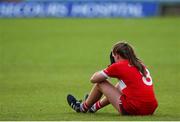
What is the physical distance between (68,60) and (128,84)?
1234cm

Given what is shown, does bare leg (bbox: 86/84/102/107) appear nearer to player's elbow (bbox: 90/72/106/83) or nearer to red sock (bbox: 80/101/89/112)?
red sock (bbox: 80/101/89/112)

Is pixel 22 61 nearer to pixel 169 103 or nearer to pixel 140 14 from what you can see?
pixel 169 103

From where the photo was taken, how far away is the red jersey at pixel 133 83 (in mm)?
11562

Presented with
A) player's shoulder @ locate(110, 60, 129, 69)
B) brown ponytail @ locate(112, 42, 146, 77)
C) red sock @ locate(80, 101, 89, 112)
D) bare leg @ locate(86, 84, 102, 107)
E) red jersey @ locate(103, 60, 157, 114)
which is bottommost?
red sock @ locate(80, 101, 89, 112)

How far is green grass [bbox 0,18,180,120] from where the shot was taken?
42.7 ft

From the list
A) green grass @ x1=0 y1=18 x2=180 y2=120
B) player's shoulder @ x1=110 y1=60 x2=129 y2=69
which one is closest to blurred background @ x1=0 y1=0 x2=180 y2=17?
green grass @ x1=0 y1=18 x2=180 y2=120

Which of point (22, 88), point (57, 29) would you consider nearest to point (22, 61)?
point (22, 88)

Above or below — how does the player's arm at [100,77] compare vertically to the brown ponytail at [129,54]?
below

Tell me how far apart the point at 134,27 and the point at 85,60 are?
1685 centimetres

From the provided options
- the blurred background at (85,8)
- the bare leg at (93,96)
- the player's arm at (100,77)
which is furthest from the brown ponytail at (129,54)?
the blurred background at (85,8)

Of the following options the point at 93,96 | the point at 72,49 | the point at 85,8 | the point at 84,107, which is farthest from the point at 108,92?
the point at 85,8

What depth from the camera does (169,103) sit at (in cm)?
1384

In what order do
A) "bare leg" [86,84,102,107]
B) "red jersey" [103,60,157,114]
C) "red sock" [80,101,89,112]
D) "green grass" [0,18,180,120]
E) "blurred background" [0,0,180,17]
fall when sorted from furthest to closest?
"blurred background" [0,0,180,17]
"green grass" [0,18,180,120]
"red sock" [80,101,89,112]
"bare leg" [86,84,102,107]
"red jersey" [103,60,157,114]

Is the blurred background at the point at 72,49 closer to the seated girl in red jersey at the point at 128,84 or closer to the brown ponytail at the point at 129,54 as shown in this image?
the seated girl in red jersey at the point at 128,84
